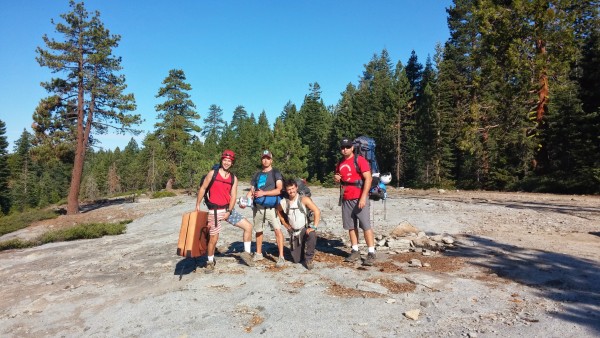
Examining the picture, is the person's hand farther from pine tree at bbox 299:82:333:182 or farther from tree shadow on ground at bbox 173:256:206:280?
pine tree at bbox 299:82:333:182

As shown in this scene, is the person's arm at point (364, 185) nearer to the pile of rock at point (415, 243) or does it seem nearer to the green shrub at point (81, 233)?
the pile of rock at point (415, 243)

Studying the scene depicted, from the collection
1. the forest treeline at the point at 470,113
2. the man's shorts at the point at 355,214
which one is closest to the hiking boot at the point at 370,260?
the man's shorts at the point at 355,214

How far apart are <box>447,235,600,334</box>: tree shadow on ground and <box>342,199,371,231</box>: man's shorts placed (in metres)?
1.94

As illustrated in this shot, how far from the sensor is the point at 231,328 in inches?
157

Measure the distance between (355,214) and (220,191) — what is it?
240cm

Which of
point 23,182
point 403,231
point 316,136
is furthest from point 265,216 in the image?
point 23,182

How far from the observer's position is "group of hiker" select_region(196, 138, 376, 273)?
6.10 meters

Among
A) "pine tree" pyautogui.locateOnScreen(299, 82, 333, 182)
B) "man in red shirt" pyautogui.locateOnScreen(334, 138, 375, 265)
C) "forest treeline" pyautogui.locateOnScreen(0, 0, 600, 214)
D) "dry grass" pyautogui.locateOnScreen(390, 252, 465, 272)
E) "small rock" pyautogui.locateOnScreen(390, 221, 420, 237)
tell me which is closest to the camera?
"dry grass" pyautogui.locateOnScreen(390, 252, 465, 272)

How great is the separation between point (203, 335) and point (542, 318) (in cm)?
365

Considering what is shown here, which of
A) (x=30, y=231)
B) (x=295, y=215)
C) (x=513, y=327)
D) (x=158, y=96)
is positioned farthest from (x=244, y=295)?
(x=158, y=96)

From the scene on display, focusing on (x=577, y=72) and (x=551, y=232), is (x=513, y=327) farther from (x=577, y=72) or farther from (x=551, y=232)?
(x=577, y=72)

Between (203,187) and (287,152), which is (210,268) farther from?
(287,152)

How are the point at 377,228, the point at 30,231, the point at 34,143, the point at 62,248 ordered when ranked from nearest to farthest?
the point at 377,228 → the point at 62,248 → the point at 30,231 → the point at 34,143

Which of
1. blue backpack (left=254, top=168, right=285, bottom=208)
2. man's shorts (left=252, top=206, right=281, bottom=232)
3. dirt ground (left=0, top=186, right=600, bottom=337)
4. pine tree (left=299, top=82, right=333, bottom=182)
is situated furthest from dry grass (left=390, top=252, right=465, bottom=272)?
pine tree (left=299, top=82, right=333, bottom=182)
